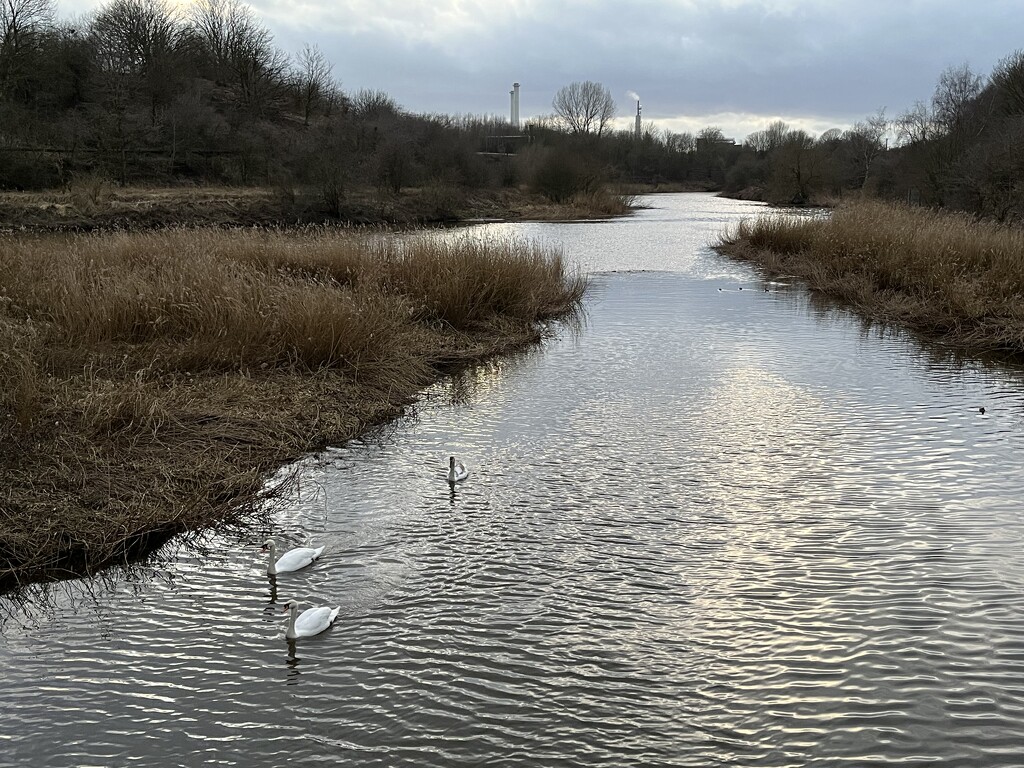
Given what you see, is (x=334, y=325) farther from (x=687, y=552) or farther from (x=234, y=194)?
(x=234, y=194)

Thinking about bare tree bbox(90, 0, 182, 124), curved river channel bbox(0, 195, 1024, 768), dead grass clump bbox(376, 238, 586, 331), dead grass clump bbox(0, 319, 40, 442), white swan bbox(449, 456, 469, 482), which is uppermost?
bare tree bbox(90, 0, 182, 124)

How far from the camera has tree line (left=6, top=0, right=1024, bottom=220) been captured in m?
32.2

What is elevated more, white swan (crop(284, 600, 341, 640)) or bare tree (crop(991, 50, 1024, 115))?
bare tree (crop(991, 50, 1024, 115))

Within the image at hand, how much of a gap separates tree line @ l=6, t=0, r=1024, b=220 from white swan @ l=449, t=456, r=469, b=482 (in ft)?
65.3

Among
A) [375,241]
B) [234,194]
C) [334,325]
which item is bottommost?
[334,325]

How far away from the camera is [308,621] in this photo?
423 centimetres

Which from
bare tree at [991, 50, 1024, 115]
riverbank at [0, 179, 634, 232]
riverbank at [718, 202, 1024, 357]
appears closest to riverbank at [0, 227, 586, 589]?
riverbank at [718, 202, 1024, 357]

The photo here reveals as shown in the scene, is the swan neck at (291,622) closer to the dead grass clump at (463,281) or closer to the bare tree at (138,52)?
the dead grass clump at (463,281)

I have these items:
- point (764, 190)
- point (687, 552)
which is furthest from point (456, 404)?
point (764, 190)

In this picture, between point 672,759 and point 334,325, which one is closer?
point 672,759

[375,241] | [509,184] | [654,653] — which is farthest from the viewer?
[509,184]

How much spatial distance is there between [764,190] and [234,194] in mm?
40062

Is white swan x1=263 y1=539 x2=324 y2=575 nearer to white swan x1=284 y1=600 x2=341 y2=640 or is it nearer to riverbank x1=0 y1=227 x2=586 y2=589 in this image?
white swan x1=284 y1=600 x2=341 y2=640

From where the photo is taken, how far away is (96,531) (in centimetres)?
521
